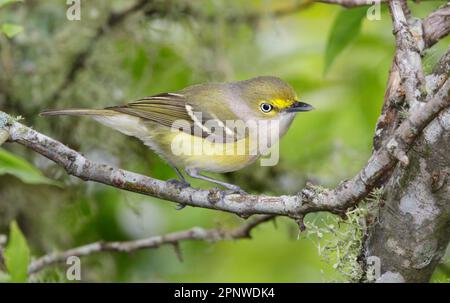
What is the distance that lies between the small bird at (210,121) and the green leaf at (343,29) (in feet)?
1.06

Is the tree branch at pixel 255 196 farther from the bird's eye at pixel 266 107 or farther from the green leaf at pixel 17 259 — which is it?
the bird's eye at pixel 266 107

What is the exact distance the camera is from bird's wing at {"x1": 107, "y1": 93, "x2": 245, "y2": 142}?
371 cm

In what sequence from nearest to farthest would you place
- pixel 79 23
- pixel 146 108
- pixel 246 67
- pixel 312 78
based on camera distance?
pixel 146 108
pixel 79 23
pixel 312 78
pixel 246 67

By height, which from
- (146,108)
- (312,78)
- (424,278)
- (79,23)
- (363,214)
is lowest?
(424,278)

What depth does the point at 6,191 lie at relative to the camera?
4.75 meters

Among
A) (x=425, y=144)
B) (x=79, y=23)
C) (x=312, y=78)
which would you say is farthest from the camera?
(x=312, y=78)

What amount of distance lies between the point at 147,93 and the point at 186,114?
127 centimetres

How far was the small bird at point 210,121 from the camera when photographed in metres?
3.63

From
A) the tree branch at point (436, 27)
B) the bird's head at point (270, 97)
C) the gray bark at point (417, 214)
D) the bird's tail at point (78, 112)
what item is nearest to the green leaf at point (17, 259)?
the bird's tail at point (78, 112)

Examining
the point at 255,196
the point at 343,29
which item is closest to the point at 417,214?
the point at 255,196

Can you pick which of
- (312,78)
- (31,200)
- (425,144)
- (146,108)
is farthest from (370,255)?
(31,200)

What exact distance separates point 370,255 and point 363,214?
0.15 m

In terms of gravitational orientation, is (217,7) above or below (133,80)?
above
